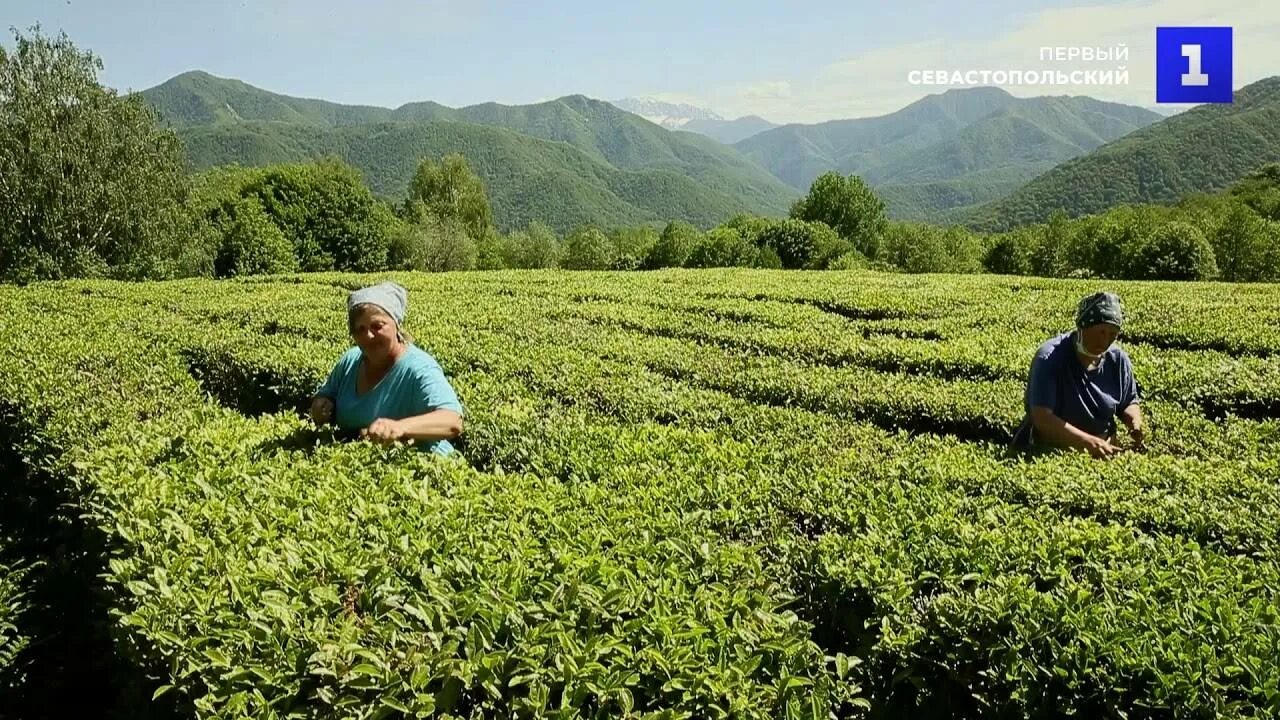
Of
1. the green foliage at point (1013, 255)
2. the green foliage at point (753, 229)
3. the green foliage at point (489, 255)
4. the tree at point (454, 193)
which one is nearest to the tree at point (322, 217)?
the green foliage at point (489, 255)

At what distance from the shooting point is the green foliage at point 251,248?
39.3 metres

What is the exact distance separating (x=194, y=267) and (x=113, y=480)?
1422 inches

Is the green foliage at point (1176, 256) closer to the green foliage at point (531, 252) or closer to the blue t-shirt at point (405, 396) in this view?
the blue t-shirt at point (405, 396)

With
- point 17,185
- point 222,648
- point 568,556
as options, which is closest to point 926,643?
point 568,556

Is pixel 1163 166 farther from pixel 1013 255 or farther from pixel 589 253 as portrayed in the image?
pixel 589 253

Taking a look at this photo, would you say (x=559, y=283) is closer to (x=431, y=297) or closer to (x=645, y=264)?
(x=431, y=297)

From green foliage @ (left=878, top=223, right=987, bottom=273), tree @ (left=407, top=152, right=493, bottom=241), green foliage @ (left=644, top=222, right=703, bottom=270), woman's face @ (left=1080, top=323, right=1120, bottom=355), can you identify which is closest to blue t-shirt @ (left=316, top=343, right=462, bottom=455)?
woman's face @ (left=1080, top=323, right=1120, bottom=355)

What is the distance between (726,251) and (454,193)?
34.1m

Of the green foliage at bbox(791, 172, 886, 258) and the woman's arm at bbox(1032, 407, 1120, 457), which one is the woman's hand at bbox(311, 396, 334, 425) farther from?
the green foliage at bbox(791, 172, 886, 258)

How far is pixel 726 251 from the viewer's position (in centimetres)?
4456

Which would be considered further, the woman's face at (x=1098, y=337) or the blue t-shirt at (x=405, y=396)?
the woman's face at (x=1098, y=337)

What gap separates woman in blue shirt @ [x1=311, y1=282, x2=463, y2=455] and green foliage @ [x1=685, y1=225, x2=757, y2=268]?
38.5m

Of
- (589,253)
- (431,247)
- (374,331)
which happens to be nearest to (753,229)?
(589,253)

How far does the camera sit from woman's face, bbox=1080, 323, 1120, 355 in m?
5.35
